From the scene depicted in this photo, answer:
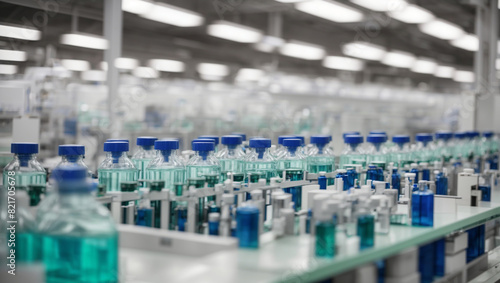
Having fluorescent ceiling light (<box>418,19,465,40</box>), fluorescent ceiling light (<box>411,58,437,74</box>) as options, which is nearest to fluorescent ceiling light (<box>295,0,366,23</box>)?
fluorescent ceiling light (<box>418,19,465,40</box>)

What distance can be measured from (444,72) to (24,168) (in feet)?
42.9

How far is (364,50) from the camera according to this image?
10.4m

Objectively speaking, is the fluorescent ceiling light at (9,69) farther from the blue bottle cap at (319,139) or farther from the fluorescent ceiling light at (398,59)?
the fluorescent ceiling light at (398,59)

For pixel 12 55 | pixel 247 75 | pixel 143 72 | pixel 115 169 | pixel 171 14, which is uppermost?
pixel 171 14

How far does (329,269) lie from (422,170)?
1622 mm

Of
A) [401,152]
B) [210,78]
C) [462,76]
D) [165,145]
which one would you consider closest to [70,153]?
[165,145]

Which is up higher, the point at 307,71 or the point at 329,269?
the point at 307,71

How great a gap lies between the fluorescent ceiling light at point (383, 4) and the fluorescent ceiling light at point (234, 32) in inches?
92.1

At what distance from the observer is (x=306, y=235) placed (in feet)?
5.88

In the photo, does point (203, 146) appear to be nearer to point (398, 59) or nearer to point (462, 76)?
point (398, 59)

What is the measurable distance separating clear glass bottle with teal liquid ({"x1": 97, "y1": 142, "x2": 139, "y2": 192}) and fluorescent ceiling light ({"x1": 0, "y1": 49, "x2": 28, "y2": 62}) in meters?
3.08

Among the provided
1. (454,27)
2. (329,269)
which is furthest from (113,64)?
(454,27)

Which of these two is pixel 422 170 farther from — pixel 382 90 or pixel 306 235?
pixel 382 90

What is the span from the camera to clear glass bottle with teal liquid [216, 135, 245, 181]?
8.32ft
